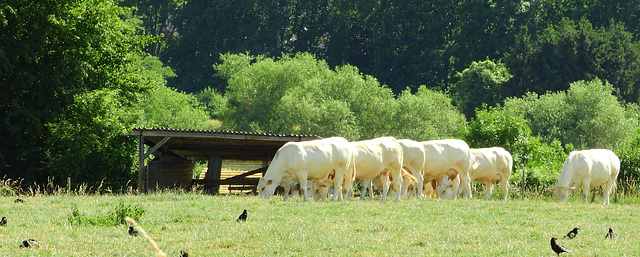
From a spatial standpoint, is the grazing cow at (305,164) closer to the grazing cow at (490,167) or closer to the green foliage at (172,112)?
the grazing cow at (490,167)

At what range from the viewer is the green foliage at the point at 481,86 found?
62719 mm

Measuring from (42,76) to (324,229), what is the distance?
17688mm

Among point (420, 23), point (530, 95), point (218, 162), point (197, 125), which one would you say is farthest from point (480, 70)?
point (218, 162)

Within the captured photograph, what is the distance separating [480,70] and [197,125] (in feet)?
73.6

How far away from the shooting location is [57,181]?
29.8 metres

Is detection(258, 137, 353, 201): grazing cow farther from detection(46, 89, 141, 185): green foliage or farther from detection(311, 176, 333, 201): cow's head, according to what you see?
detection(46, 89, 141, 185): green foliage

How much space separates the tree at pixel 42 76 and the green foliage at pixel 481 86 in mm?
37856

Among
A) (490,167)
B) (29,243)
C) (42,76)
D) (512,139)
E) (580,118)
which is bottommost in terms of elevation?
(29,243)

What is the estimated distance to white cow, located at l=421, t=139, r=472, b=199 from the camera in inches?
981

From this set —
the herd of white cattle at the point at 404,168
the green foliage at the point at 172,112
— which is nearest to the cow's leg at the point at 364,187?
the herd of white cattle at the point at 404,168

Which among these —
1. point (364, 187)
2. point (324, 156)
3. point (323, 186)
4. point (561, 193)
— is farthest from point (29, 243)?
point (561, 193)

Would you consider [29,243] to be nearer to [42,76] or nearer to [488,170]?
[488,170]

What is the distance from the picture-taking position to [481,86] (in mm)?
64000

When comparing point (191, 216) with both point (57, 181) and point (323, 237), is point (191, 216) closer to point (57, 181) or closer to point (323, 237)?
point (323, 237)
